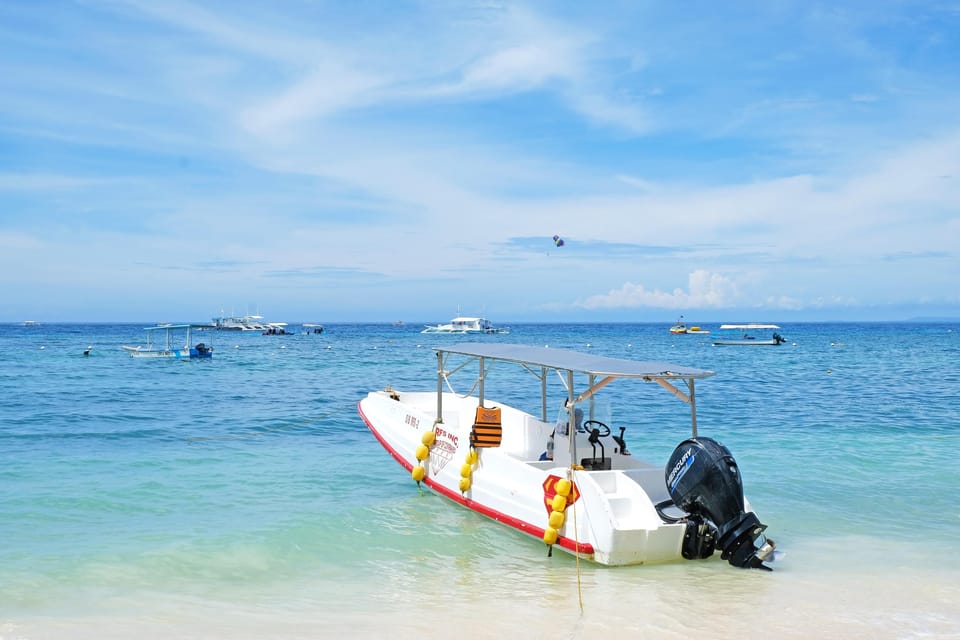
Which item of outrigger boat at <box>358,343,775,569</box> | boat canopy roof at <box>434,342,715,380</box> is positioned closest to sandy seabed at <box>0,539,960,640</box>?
outrigger boat at <box>358,343,775,569</box>

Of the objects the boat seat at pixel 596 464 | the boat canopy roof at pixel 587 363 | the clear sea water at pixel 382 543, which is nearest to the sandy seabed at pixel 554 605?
the clear sea water at pixel 382 543

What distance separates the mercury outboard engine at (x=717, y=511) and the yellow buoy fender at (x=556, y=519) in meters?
1.35

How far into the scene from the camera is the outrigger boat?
8602 millimetres

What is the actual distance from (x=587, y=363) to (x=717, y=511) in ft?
7.53

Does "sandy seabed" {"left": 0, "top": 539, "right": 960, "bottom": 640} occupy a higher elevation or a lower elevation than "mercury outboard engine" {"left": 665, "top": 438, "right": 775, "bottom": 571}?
lower

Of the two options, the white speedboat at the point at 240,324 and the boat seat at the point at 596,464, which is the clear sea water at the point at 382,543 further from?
the white speedboat at the point at 240,324

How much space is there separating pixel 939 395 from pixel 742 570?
2188 centimetres

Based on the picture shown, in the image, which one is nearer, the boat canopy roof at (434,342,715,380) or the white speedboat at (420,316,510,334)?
the boat canopy roof at (434,342,715,380)

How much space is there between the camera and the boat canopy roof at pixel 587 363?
8.89 metres

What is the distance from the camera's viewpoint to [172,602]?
7.98 metres

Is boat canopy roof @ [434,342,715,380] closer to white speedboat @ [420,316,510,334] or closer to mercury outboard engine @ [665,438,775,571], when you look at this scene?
mercury outboard engine @ [665,438,775,571]

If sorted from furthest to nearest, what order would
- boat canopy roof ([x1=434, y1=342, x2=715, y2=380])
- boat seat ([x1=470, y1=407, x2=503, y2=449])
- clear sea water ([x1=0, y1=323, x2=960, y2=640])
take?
1. boat seat ([x1=470, y1=407, x2=503, y2=449])
2. boat canopy roof ([x1=434, y1=342, x2=715, y2=380])
3. clear sea water ([x1=0, y1=323, x2=960, y2=640])

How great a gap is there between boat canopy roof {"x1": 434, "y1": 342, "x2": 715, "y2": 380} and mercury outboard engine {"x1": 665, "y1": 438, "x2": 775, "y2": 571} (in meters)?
0.89

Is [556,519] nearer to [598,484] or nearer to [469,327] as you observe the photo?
[598,484]
